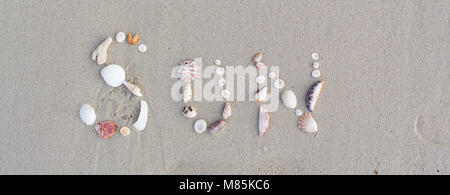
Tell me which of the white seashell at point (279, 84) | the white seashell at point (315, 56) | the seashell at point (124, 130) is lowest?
the seashell at point (124, 130)

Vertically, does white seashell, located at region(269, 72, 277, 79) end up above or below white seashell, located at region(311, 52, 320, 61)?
below

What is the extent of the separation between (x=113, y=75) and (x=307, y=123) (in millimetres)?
1709

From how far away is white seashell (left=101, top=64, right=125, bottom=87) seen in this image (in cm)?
276

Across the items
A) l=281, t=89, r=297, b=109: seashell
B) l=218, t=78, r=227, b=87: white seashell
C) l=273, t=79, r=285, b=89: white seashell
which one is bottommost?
l=281, t=89, r=297, b=109: seashell

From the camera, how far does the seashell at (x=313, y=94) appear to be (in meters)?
2.74

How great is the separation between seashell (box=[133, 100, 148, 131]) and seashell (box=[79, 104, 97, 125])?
374mm

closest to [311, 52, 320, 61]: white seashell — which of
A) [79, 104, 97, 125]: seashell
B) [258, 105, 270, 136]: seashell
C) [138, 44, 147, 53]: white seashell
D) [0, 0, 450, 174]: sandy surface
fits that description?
[0, 0, 450, 174]: sandy surface

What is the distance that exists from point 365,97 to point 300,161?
79 cm

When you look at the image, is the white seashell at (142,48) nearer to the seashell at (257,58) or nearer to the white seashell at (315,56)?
the seashell at (257,58)

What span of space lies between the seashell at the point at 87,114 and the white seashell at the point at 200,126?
0.89 m

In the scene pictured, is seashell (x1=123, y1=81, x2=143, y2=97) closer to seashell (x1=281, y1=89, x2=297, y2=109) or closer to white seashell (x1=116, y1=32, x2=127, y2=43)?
white seashell (x1=116, y1=32, x2=127, y2=43)

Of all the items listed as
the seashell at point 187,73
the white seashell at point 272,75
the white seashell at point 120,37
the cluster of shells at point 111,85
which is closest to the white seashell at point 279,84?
the white seashell at point 272,75
